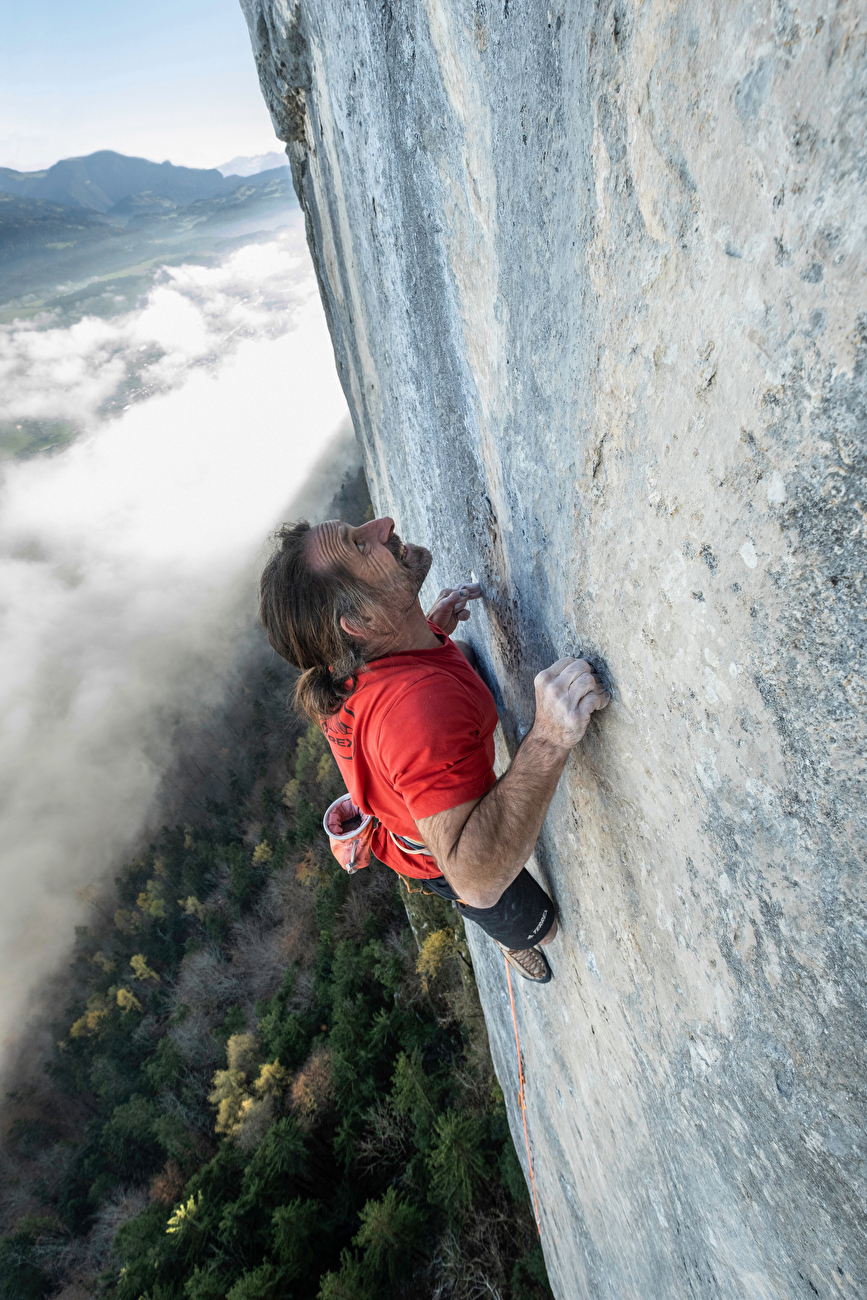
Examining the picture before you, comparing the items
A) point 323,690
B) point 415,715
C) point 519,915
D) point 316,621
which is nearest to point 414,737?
point 415,715

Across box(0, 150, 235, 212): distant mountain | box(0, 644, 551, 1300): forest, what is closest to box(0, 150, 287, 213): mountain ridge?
box(0, 150, 235, 212): distant mountain

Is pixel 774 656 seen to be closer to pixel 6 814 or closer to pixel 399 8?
pixel 399 8

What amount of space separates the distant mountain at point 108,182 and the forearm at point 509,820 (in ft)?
357

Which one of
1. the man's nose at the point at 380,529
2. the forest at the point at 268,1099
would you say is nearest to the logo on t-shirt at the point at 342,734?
the man's nose at the point at 380,529

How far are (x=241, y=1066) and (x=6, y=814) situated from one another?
41.3 metres

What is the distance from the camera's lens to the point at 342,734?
1860mm

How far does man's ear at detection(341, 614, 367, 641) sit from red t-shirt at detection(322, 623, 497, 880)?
10 cm

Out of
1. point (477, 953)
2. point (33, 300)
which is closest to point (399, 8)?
point (477, 953)

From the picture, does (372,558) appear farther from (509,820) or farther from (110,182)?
(110,182)

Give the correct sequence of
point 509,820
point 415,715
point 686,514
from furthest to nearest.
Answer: point 415,715, point 509,820, point 686,514

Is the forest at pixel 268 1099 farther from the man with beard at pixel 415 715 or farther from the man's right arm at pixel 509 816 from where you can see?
the man's right arm at pixel 509 816

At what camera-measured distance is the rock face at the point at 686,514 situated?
683mm

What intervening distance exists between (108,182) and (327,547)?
12373 cm

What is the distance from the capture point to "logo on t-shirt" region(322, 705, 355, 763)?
5.96 feet
